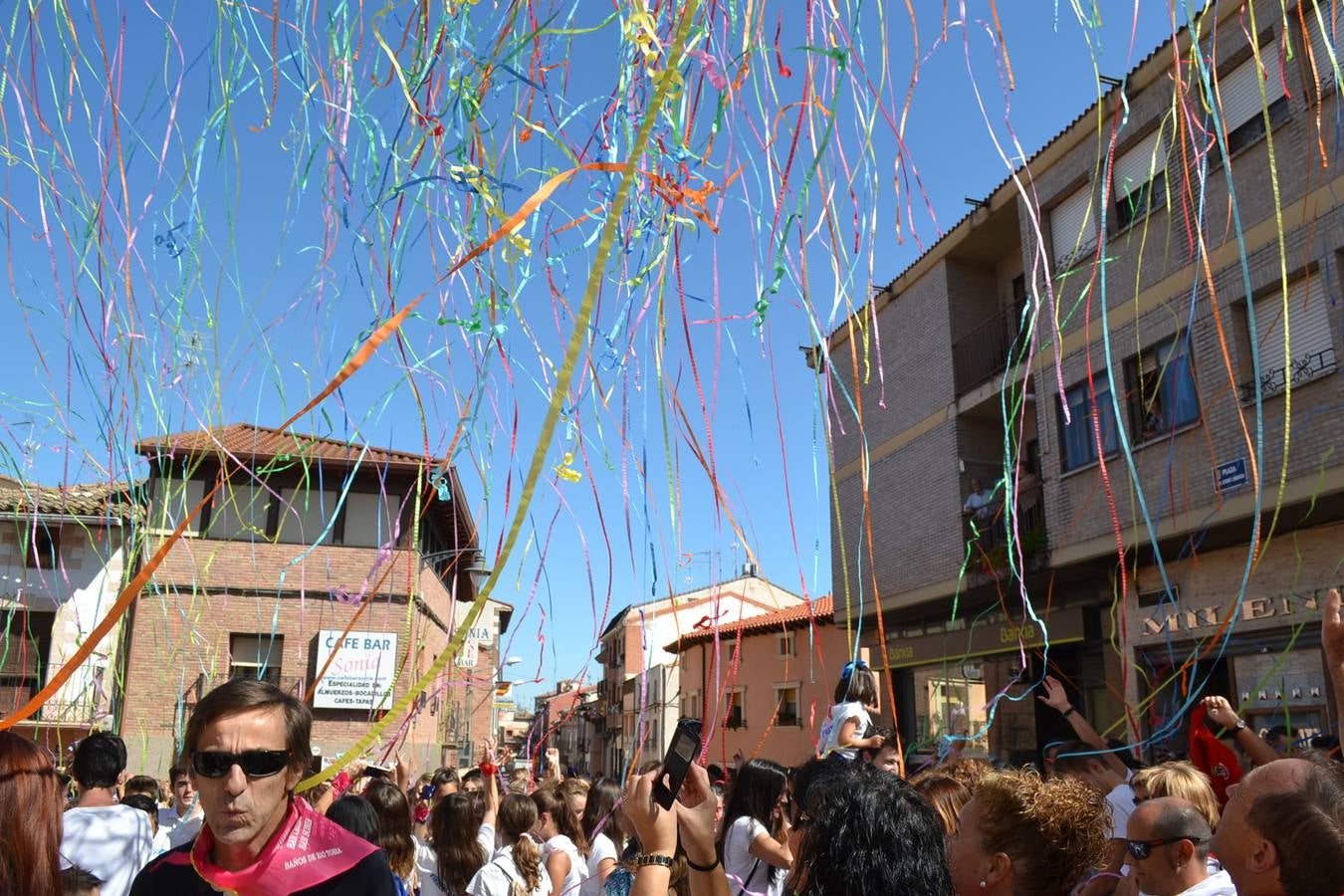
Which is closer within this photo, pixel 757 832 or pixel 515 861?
pixel 757 832

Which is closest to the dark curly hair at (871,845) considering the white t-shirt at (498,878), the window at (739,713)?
the white t-shirt at (498,878)

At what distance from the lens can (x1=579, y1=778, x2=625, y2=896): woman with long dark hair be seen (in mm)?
4418

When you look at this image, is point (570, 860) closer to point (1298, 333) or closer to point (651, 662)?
point (1298, 333)

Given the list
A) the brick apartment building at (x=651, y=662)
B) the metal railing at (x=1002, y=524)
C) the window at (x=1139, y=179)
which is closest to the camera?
the window at (x=1139, y=179)

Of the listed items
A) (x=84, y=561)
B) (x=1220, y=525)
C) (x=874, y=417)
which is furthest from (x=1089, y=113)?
(x=84, y=561)

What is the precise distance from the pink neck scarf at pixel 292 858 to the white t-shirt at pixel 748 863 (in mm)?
1993

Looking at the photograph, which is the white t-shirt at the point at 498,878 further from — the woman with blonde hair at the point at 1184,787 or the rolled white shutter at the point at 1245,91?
the rolled white shutter at the point at 1245,91

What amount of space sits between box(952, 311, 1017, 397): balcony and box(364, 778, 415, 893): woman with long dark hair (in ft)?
40.7

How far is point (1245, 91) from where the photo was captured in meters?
11.0

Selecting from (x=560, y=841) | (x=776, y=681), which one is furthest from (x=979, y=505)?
(x=776, y=681)

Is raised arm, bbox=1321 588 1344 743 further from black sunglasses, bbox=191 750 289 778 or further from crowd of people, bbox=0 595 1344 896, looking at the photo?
black sunglasses, bbox=191 750 289 778

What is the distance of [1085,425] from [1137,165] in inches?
124

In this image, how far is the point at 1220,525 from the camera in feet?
35.6

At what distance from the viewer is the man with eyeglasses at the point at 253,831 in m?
2.10
